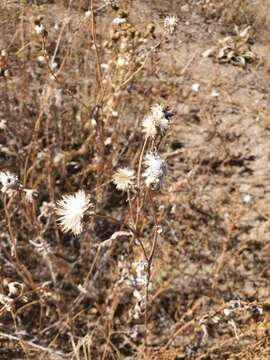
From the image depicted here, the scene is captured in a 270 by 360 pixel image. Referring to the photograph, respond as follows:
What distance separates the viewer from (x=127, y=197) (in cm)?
204

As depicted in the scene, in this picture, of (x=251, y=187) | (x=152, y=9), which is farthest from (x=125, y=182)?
(x=152, y=9)

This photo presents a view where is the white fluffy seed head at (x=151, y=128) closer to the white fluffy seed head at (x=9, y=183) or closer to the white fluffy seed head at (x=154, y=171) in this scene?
the white fluffy seed head at (x=154, y=171)

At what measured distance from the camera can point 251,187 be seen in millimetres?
2564

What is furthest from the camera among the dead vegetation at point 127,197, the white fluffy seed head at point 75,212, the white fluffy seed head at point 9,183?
the dead vegetation at point 127,197

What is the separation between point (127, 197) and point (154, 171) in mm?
1103

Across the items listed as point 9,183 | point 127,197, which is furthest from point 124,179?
point 127,197

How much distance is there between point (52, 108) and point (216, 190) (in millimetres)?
985

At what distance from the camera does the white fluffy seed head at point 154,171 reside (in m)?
0.95

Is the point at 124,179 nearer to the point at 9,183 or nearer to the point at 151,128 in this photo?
the point at 151,128

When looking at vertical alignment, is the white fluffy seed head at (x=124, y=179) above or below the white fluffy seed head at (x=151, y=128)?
below

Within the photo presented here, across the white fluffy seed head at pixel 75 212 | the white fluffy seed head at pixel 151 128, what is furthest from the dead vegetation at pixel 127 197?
the white fluffy seed head at pixel 75 212

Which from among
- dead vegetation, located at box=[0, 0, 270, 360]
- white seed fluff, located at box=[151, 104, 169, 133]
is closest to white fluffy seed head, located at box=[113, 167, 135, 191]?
dead vegetation, located at box=[0, 0, 270, 360]

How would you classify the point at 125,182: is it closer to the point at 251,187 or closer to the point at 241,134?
the point at 251,187

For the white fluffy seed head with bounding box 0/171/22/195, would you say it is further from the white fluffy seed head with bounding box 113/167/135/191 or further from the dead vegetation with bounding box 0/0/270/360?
the white fluffy seed head with bounding box 113/167/135/191
